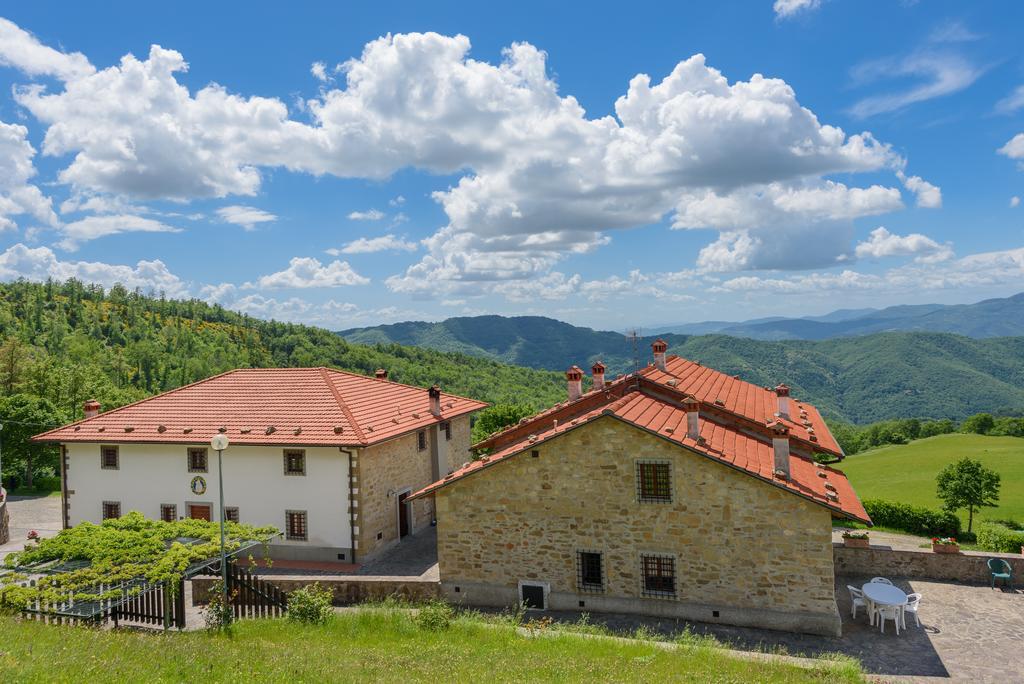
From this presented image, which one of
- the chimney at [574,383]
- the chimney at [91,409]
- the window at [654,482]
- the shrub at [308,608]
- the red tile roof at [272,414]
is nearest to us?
the shrub at [308,608]

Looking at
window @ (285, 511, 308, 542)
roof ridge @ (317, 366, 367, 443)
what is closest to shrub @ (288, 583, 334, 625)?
roof ridge @ (317, 366, 367, 443)

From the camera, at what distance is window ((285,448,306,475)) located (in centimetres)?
2417

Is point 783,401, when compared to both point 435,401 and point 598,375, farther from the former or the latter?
point 435,401

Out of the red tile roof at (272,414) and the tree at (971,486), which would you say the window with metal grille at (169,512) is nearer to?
the red tile roof at (272,414)

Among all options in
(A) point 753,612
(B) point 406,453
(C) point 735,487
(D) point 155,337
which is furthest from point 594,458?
(D) point 155,337

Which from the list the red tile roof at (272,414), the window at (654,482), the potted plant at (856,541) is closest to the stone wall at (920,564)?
the potted plant at (856,541)

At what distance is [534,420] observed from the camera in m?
24.4

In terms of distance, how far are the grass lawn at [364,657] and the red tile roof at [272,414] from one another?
9.08 metres

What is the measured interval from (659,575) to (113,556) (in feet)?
46.4

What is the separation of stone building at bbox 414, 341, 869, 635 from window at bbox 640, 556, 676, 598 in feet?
0.10

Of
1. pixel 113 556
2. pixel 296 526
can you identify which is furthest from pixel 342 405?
pixel 113 556

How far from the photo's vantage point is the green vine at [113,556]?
45.9ft

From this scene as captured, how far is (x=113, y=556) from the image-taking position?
15.5 m

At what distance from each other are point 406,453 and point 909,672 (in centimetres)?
1871
